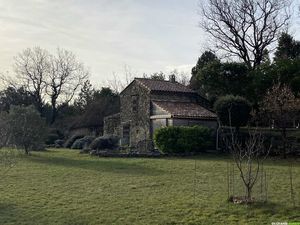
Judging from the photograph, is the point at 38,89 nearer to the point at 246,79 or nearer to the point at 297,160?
the point at 246,79

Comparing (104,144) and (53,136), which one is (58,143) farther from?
(104,144)

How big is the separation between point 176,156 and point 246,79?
10259 mm

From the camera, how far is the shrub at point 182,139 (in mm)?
25875

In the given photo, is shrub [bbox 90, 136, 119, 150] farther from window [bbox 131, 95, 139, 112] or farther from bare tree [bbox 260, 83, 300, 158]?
bare tree [bbox 260, 83, 300, 158]

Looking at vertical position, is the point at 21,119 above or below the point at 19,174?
above

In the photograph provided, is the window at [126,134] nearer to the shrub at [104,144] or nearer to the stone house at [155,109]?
the stone house at [155,109]

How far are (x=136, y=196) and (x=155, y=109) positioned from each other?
1977cm

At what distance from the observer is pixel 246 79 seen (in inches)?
1266

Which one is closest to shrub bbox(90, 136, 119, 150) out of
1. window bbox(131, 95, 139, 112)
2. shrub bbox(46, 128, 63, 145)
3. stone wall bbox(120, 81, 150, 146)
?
stone wall bbox(120, 81, 150, 146)

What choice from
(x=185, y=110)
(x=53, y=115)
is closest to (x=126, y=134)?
(x=185, y=110)

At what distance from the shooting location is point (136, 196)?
12984mm

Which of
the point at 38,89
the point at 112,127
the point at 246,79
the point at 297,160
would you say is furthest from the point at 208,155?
the point at 38,89

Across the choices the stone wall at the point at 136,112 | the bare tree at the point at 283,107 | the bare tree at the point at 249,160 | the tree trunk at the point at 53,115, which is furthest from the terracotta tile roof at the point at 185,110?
the tree trunk at the point at 53,115

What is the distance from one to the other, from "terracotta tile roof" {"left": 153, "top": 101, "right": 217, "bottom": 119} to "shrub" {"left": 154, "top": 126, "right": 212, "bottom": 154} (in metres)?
3.29
